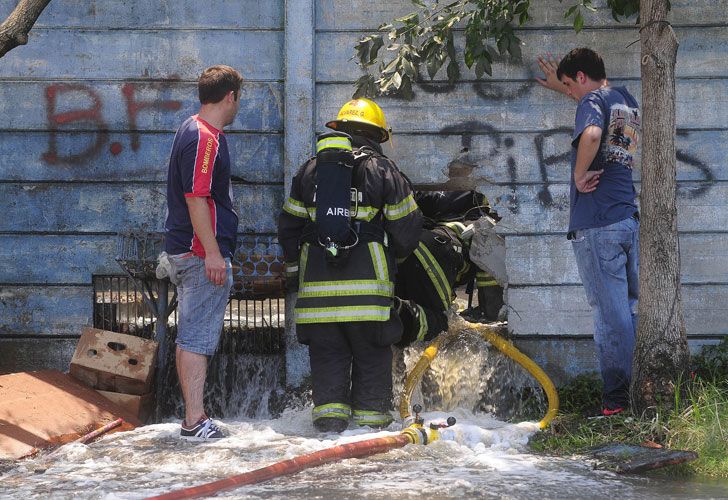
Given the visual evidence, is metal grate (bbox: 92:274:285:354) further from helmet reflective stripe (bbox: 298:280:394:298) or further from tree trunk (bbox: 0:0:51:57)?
tree trunk (bbox: 0:0:51:57)

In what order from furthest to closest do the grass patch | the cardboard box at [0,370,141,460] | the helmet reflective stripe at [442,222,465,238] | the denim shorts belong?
the helmet reflective stripe at [442,222,465,238] → the denim shorts → the cardboard box at [0,370,141,460] → the grass patch

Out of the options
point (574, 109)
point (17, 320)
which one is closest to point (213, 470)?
point (17, 320)

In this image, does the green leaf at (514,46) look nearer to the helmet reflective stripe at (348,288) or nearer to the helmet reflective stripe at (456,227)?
the helmet reflective stripe at (456,227)

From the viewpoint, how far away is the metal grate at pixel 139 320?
21.4 ft

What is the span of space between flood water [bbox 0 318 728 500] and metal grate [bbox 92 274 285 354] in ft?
1.81

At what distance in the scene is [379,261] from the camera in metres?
5.54

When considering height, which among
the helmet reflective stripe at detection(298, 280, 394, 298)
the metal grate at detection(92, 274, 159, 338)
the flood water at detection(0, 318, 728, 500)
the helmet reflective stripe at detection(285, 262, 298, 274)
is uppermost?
the helmet reflective stripe at detection(285, 262, 298, 274)

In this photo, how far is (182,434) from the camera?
535 centimetres

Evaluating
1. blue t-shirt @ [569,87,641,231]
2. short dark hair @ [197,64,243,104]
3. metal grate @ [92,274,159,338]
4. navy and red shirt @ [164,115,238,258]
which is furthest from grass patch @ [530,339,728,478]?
metal grate @ [92,274,159,338]

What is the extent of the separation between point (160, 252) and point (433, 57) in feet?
6.87

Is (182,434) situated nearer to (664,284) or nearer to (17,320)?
(17,320)

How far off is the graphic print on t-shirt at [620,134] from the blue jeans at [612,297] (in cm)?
35

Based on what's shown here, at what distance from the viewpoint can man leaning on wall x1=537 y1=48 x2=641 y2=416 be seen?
551cm

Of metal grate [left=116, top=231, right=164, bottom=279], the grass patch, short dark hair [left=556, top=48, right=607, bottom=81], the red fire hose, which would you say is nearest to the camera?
the red fire hose
